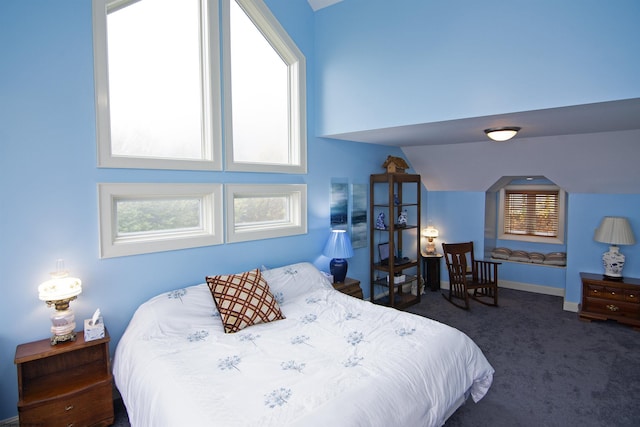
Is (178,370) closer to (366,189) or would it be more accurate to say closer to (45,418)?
(45,418)

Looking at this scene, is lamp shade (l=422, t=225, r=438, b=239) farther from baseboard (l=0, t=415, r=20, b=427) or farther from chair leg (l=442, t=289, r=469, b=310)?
baseboard (l=0, t=415, r=20, b=427)

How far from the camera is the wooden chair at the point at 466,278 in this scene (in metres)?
4.64

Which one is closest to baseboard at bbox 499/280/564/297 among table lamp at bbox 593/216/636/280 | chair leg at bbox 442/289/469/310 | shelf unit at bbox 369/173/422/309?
table lamp at bbox 593/216/636/280

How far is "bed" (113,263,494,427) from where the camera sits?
1.62 metres

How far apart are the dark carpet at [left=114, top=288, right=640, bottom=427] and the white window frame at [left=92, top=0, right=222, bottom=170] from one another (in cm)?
181

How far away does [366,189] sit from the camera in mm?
4656

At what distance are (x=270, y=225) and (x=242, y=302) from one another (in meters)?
1.12

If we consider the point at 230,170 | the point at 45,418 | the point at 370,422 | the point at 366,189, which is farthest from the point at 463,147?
the point at 45,418

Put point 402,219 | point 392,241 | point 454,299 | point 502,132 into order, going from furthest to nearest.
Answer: point 454,299, point 402,219, point 392,241, point 502,132

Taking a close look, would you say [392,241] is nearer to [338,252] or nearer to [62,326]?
[338,252]

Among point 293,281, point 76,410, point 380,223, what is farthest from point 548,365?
point 76,410

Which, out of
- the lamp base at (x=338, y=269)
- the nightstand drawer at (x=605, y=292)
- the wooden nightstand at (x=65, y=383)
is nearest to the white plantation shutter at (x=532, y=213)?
Answer: the nightstand drawer at (x=605, y=292)

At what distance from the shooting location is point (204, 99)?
10.1ft

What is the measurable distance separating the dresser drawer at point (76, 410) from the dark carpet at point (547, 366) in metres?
0.19
